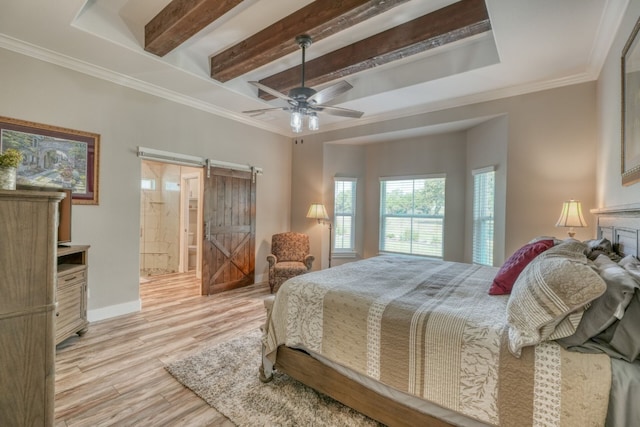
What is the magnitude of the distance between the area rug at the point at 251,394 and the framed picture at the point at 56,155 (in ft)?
7.53

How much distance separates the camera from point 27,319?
1.24 metres

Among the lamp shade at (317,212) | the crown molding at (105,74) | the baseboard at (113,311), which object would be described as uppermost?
the crown molding at (105,74)

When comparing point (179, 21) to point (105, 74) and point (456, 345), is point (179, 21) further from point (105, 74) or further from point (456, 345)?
point (456, 345)

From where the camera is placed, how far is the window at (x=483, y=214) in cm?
417

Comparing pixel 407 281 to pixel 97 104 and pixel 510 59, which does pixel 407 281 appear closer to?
pixel 510 59

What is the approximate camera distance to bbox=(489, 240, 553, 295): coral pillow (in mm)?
1976

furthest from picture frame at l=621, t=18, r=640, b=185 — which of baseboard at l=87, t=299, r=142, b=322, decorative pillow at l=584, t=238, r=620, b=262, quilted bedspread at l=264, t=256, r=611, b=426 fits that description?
baseboard at l=87, t=299, r=142, b=322

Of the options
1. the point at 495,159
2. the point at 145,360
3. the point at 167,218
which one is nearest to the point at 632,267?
the point at 495,159

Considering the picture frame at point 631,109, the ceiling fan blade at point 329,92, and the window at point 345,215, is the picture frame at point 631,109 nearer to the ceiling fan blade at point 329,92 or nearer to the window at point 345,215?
the ceiling fan blade at point 329,92

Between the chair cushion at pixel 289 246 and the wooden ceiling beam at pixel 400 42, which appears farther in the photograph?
the chair cushion at pixel 289 246

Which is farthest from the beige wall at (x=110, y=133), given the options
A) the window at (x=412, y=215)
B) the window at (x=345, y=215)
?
the window at (x=412, y=215)

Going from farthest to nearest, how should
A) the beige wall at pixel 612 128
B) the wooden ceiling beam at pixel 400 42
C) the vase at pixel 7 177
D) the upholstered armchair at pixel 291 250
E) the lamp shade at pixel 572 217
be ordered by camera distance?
the upholstered armchair at pixel 291 250 < the lamp shade at pixel 572 217 < the wooden ceiling beam at pixel 400 42 < the beige wall at pixel 612 128 < the vase at pixel 7 177

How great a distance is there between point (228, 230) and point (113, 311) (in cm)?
188

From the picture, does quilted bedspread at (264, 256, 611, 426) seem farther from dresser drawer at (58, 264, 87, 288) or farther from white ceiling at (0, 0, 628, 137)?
white ceiling at (0, 0, 628, 137)
